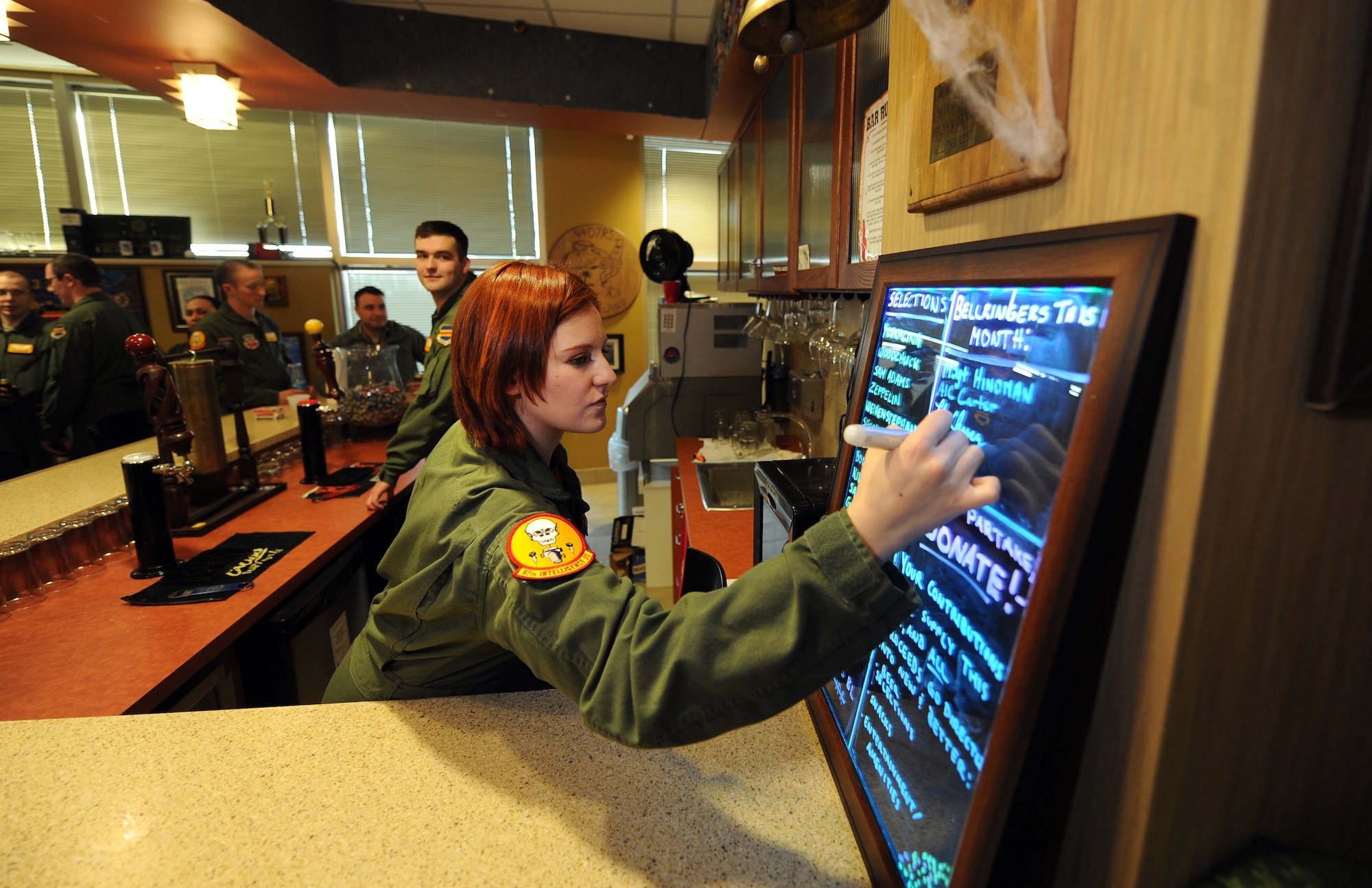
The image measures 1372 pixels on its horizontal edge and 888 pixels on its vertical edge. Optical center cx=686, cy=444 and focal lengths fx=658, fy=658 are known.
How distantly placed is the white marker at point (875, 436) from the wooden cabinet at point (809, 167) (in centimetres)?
87

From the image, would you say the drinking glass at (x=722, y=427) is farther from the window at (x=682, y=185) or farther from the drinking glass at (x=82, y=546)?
the window at (x=682, y=185)

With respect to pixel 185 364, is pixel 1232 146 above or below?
above

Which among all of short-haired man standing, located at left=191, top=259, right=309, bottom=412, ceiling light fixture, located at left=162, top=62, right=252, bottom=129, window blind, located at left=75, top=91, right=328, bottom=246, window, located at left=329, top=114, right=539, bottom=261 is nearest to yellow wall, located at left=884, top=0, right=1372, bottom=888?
ceiling light fixture, located at left=162, top=62, right=252, bottom=129

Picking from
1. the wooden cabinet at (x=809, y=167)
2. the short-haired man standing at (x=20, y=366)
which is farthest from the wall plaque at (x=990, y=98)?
the short-haired man standing at (x=20, y=366)

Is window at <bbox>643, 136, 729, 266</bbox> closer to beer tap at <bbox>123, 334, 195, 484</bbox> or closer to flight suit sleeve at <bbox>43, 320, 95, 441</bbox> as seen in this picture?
flight suit sleeve at <bbox>43, 320, 95, 441</bbox>

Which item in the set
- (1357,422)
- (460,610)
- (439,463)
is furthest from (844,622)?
(439,463)

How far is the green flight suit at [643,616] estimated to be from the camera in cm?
49

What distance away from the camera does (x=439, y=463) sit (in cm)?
91

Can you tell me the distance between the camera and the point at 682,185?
5.15 m

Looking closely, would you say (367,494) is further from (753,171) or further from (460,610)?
(753,171)

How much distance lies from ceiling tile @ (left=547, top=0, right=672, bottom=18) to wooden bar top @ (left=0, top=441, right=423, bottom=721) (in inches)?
118

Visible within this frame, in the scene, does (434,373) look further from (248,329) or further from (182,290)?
(182,290)

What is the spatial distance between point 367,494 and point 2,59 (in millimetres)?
5227

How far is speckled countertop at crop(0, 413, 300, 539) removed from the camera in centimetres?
163
